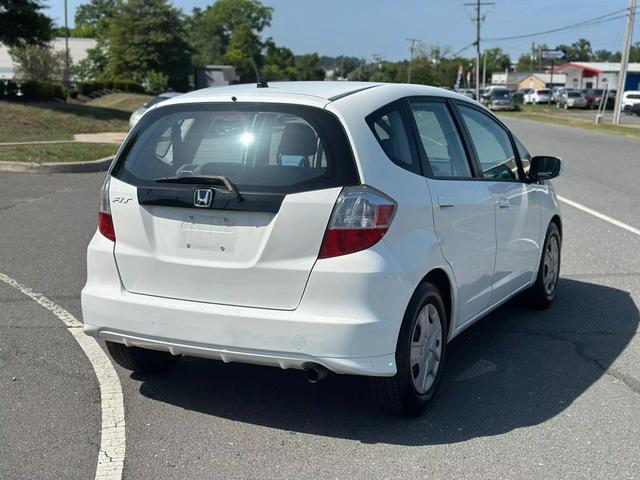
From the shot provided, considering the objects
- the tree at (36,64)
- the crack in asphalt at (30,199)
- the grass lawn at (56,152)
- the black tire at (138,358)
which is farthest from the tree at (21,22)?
the tree at (36,64)

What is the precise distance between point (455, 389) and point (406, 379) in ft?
2.46

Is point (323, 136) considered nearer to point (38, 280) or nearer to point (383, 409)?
point (383, 409)

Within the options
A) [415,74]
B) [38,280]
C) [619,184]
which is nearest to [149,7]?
[415,74]

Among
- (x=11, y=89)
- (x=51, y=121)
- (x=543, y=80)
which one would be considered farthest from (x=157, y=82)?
(x=543, y=80)

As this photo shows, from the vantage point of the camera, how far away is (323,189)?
165 inches

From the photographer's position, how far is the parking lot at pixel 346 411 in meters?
4.06

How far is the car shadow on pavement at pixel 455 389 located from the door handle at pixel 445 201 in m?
1.12

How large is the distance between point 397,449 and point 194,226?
1.53m

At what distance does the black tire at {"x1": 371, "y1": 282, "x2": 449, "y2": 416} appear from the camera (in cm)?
438

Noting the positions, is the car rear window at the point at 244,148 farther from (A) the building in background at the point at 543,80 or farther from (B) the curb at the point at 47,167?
(A) the building in background at the point at 543,80

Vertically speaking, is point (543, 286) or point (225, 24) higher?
point (225, 24)

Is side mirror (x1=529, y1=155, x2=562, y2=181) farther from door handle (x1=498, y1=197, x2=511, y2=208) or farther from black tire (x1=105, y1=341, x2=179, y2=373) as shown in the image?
black tire (x1=105, y1=341, x2=179, y2=373)

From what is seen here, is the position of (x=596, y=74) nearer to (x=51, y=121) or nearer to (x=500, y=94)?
(x=500, y=94)

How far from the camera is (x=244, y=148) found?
4.41 metres
